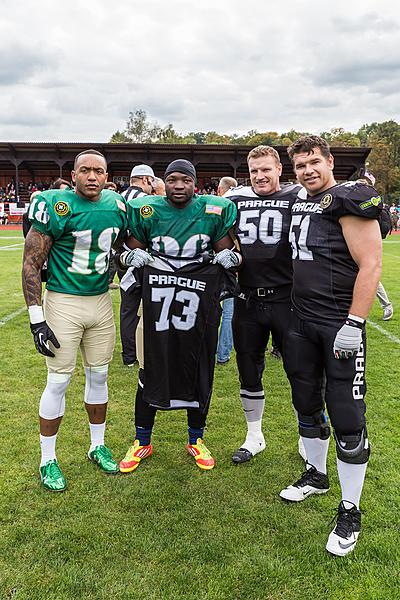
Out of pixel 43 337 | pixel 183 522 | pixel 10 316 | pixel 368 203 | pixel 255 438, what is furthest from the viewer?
pixel 10 316

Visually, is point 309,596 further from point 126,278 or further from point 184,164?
point 126,278

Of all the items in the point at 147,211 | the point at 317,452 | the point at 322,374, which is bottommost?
the point at 317,452

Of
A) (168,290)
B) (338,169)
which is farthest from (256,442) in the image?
(338,169)

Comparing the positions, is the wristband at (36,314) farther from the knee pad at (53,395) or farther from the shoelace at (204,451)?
the shoelace at (204,451)

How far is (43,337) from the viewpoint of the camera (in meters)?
2.84

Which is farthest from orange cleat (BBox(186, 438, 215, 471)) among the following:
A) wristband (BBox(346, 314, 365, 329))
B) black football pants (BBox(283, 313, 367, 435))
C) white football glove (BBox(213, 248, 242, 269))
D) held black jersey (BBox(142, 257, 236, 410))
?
wristband (BBox(346, 314, 365, 329))

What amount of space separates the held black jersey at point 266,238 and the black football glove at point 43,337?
1.29 meters

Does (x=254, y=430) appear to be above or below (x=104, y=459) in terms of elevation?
above

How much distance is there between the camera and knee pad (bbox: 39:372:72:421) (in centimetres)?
305

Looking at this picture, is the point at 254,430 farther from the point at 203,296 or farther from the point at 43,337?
the point at 43,337

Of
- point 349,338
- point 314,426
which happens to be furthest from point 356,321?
point 314,426

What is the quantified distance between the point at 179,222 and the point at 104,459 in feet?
5.46

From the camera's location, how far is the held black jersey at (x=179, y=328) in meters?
3.08

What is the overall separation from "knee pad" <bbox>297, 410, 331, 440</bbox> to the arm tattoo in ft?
5.73
